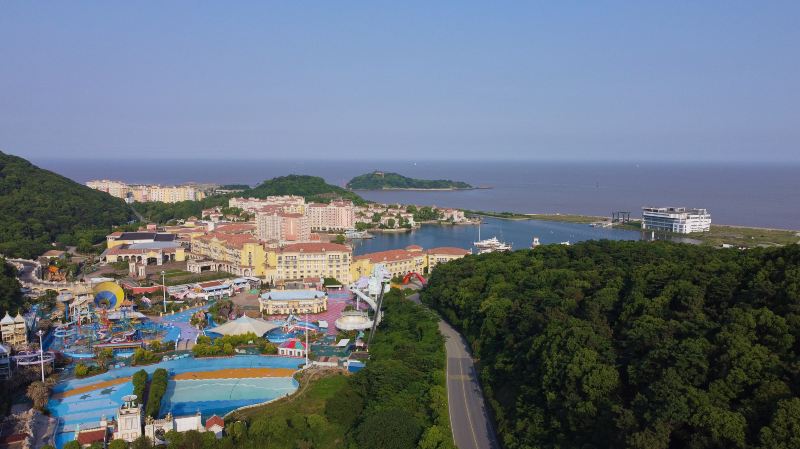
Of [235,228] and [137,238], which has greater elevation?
[235,228]

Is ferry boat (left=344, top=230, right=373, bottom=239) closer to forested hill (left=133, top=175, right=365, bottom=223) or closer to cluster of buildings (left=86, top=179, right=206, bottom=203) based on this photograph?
forested hill (left=133, top=175, right=365, bottom=223)

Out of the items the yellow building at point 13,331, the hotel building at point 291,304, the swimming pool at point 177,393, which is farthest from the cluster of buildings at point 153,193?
the swimming pool at point 177,393

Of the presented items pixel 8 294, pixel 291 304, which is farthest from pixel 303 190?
pixel 8 294

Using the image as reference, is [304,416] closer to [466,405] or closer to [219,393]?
[219,393]

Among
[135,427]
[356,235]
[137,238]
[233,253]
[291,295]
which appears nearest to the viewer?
[135,427]

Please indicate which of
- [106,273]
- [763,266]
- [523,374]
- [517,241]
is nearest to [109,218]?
[106,273]

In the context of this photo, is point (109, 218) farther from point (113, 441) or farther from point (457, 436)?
point (457, 436)

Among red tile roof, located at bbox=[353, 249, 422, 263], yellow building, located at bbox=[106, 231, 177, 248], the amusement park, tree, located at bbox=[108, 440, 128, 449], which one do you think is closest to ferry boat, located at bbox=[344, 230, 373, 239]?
yellow building, located at bbox=[106, 231, 177, 248]
